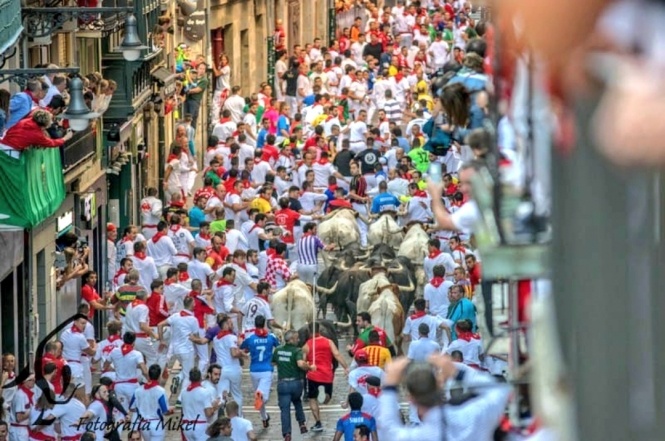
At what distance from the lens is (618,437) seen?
2.13 metres

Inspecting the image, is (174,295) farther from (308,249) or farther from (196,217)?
(196,217)

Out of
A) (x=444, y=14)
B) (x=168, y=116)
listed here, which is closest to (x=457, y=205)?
(x=168, y=116)

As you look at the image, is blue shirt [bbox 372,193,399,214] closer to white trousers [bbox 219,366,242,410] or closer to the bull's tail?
the bull's tail

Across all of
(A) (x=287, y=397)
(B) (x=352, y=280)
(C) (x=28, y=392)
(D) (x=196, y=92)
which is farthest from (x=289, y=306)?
(D) (x=196, y=92)

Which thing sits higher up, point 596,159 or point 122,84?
point 596,159

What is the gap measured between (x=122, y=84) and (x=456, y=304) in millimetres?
11561

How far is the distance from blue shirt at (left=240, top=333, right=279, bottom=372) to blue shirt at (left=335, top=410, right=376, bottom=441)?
289 cm

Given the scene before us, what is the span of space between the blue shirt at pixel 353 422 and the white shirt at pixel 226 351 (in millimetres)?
3116

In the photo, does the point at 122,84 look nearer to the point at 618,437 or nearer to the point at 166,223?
the point at 166,223

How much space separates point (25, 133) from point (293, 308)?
453 cm

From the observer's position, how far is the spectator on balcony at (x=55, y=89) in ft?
74.8

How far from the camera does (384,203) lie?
29.9 meters

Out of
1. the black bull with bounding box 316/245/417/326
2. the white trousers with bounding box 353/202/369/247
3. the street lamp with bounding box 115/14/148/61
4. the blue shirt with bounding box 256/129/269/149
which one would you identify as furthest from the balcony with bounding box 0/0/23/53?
the blue shirt with bounding box 256/129/269/149

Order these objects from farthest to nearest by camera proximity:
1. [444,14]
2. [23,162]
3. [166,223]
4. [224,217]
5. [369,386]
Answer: [444,14] → [224,217] → [166,223] → [23,162] → [369,386]
